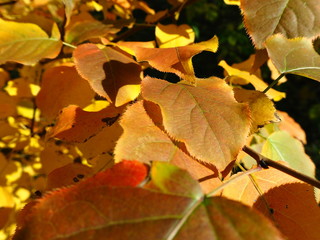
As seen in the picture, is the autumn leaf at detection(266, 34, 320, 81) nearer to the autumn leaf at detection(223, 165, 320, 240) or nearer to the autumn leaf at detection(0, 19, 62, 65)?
the autumn leaf at detection(223, 165, 320, 240)

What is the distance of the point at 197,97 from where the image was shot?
542 millimetres

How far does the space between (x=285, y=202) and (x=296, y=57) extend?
28 cm

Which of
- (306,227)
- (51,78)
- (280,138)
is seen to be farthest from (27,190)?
(306,227)

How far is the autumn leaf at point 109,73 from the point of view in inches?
24.0

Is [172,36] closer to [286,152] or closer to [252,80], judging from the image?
[252,80]

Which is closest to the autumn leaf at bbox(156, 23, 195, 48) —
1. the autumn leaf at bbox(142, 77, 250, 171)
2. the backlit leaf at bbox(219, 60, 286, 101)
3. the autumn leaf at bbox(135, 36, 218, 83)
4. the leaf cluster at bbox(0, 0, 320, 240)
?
the leaf cluster at bbox(0, 0, 320, 240)

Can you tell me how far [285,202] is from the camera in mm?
607

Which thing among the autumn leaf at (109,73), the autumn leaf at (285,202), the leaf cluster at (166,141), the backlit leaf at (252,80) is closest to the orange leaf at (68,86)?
the leaf cluster at (166,141)

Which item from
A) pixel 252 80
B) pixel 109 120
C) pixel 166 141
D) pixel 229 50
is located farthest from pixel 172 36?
pixel 229 50

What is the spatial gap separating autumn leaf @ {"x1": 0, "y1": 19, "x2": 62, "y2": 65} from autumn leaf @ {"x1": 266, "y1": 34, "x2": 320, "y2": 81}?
441mm

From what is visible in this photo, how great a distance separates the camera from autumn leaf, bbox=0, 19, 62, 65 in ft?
2.27

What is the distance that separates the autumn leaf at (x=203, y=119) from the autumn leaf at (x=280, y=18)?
142mm

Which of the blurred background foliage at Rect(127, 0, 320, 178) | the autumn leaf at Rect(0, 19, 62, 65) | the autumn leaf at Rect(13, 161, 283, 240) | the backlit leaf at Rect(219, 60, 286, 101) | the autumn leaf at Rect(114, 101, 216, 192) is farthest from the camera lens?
the blurred background foliage at Rect(127, 0, 320, 178)

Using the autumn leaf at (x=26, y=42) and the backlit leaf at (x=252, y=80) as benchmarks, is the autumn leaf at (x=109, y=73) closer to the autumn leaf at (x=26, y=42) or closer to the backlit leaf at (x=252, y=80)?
the autumn leaf at (x=26, y=42)
